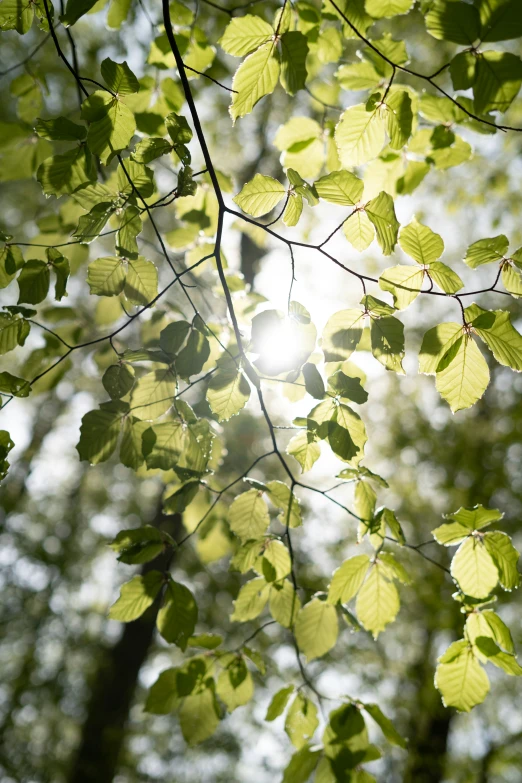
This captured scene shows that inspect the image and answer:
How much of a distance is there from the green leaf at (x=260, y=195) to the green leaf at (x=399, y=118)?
290mm

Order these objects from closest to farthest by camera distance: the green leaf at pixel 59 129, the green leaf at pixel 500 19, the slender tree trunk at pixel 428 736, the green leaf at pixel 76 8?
1. the green leaf at pixel 500 19
2. the green leaf at pixel 76 8
3. the green leaf at pixel 59 129
4. the slender tree trunk at pixel 428 736

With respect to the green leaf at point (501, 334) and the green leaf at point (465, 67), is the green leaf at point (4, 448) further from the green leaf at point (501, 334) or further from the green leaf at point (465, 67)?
the green leaf at point (465, 67)

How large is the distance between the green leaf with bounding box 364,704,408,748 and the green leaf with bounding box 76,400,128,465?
85 cm

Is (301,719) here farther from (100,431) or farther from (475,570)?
(100,431)

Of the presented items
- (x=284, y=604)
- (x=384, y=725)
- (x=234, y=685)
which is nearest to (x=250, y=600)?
(x=284, y=604)

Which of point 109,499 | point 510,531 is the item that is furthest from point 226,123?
point 109,499

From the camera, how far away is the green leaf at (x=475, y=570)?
1030 mm

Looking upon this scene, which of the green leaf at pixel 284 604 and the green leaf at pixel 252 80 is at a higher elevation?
the green leaf at pixel 252 80

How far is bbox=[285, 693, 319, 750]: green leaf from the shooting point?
1242 mm

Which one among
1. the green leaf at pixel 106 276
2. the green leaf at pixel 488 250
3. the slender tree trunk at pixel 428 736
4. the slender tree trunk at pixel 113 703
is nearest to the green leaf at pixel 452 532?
the green leaf at pixel 488 250

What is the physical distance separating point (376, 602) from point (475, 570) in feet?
0.86

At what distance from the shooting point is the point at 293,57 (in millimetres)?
991

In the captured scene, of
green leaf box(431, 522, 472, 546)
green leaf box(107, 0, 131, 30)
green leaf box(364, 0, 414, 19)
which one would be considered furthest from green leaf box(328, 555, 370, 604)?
green leaf box(107, 0, 131, 30)

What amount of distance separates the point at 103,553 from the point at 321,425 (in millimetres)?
10432
